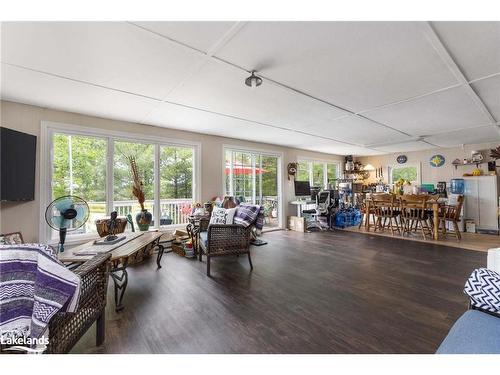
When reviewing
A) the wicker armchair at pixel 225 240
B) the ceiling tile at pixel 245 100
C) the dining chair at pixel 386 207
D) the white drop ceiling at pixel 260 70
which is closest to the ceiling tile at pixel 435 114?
the white drop ceiling at pixel 260 70

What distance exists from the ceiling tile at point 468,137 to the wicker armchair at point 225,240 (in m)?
4.81

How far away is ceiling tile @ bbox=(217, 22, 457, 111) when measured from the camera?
1.61 metres

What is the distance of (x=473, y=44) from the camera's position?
177 centimetres

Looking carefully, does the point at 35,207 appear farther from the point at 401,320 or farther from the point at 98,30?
the point at 401,320

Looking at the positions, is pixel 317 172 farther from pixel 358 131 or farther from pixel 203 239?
pixel 203 239

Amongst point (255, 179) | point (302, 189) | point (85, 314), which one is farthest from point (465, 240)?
point (85, 314)

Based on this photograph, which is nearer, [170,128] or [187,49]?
[187,49]

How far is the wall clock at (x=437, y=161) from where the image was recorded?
253 inches

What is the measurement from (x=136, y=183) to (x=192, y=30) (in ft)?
9.67

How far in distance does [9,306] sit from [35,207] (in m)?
2.76

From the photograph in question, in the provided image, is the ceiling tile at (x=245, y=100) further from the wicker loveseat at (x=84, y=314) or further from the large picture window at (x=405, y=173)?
the large picture window at (x=405, y=173)

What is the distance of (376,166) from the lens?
7.82 meters

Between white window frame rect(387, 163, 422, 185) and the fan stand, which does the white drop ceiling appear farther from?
white window frame rect(387, 163, 422, 185)
